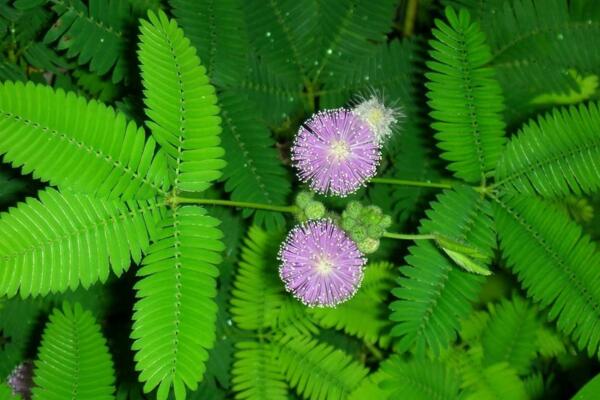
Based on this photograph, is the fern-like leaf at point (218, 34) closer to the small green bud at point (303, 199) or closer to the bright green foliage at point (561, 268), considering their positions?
the small green bud at point (303, 199)

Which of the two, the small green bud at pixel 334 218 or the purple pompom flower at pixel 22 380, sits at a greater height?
the small green bud at pixel 334 218

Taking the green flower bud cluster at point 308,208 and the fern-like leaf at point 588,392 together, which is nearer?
the green flower bud cluster at point 308,208

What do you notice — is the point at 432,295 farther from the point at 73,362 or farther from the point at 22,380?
the point at 22,380

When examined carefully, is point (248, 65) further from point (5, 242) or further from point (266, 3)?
point (5, 242)

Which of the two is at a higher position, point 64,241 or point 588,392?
point 64,241

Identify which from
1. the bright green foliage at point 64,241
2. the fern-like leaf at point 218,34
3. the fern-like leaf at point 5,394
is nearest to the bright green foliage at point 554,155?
the fern-like leaf at point 218,34

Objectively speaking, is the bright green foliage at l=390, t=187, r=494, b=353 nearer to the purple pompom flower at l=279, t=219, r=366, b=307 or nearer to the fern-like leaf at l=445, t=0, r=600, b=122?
the purple pompom flower at l=279, t=219, r=366, b=307

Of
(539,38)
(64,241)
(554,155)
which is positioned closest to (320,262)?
(64,241)
